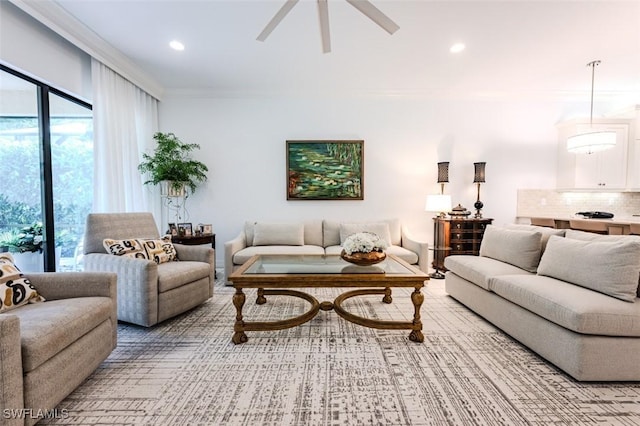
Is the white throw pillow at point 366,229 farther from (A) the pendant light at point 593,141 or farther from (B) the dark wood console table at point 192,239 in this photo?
(A) the pendant light at point 593,141

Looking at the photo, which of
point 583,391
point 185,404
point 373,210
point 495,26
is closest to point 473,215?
point 373,210

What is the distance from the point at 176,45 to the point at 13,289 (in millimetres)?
2629

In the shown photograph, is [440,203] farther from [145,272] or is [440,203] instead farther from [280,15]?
[145,272]

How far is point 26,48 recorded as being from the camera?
8.08ft

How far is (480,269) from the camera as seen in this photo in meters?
2.54

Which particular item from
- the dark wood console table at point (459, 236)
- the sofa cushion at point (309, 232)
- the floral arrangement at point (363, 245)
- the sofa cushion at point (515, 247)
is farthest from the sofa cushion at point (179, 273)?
the dark wood console table at point (459, 236)

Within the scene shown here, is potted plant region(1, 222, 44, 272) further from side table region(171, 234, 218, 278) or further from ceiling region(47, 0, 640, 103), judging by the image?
ceiling region(47, 0, 640, 103)

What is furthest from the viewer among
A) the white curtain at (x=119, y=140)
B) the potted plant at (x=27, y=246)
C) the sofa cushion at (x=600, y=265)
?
the white curtain at (x=119, y=140)

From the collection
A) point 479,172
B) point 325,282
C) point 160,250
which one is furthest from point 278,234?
point 479,172

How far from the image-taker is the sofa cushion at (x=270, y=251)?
337cm

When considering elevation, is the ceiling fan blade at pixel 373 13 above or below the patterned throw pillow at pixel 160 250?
above

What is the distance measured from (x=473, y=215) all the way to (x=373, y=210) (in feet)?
5.13

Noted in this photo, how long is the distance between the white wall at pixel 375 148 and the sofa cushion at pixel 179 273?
1.65 meters

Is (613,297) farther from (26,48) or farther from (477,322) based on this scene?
(26,48)
